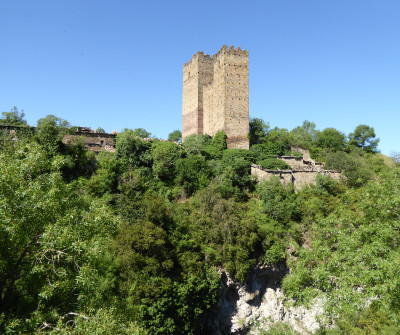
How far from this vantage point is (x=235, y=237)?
69.1 ft

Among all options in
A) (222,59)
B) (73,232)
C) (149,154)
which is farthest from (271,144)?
(73,232)

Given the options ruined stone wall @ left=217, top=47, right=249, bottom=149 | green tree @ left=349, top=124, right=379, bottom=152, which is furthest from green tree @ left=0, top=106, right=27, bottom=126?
green tree @ left=349, top=124, right=379, bottom=152

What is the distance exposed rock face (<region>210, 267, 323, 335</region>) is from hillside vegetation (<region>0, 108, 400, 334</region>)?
3.03 feet

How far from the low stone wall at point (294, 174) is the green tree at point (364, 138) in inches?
730

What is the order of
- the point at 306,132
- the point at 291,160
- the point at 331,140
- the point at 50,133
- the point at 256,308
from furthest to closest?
1. the point at 306,132
2. the point at 331,140
3. the point at 291,160
4. the point at 50,133
5. the point at 256,308

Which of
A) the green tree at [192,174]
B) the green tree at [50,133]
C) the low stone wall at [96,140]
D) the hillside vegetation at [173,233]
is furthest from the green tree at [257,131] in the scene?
the green tree at [50,133]

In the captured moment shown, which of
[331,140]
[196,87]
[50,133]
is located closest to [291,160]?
[196,87]

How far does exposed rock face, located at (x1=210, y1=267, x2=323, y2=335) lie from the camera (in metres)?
21.5

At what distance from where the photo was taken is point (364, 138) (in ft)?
145

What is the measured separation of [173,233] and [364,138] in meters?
34.9

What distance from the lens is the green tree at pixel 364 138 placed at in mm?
44219

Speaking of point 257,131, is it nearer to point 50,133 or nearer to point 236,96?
point 236,96

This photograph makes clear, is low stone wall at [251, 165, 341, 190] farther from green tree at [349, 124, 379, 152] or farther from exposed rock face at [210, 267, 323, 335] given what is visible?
green tree at [349, 124, 379, 152]

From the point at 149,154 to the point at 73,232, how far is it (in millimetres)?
19672
